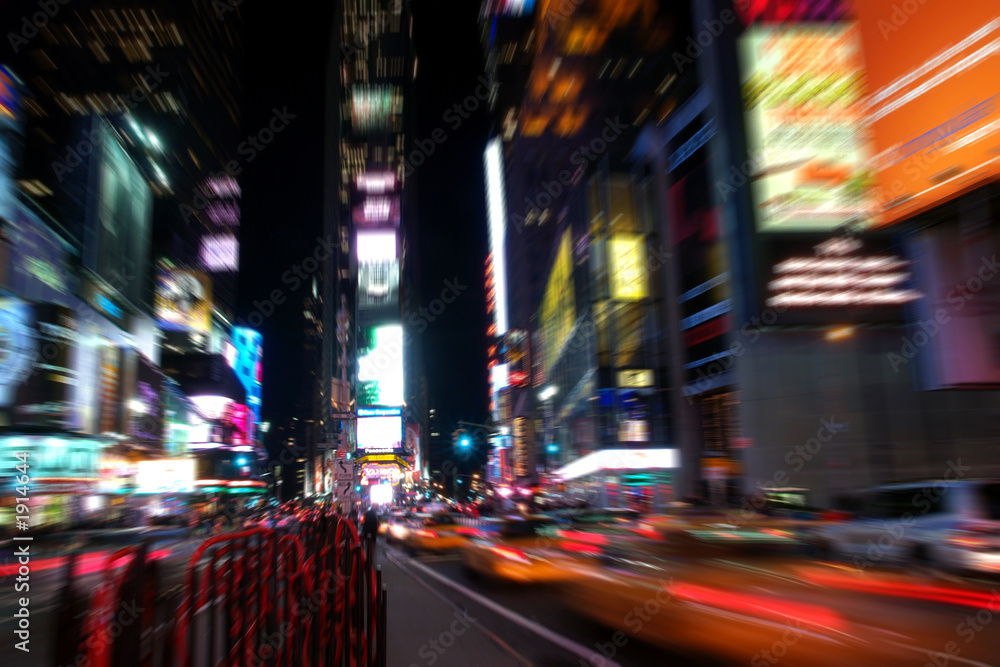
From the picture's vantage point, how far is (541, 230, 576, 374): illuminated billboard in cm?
5659

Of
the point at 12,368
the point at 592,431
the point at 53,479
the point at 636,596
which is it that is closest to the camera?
the point at 636,596

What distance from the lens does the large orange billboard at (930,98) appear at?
47.4ft

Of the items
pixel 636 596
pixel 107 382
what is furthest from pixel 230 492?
pixel 636 596

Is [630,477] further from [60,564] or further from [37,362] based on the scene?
[37,362]

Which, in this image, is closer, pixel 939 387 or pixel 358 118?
pixel 939 387

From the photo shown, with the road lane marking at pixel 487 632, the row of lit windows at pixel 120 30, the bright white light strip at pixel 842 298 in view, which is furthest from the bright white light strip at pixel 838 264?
the row of lit windows at pixel 120 30

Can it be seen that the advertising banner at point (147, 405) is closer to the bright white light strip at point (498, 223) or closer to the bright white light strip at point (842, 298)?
the bright white light strip at point (498, 223)

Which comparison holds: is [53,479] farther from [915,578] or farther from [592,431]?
[915,578]

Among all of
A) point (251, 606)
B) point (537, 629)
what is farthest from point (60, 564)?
point (251, 606)

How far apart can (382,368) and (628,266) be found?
267ft

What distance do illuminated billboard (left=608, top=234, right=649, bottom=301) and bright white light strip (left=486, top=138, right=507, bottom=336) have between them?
163ft

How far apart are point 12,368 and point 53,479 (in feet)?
24.0

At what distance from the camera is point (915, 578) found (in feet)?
21.5

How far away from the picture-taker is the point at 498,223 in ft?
337
